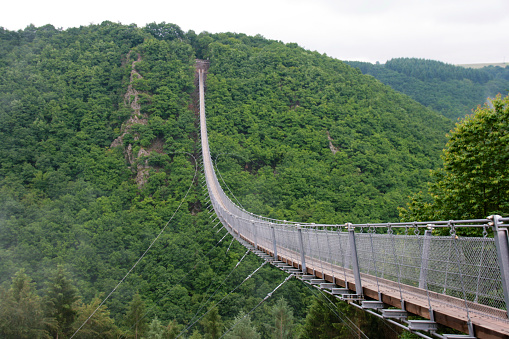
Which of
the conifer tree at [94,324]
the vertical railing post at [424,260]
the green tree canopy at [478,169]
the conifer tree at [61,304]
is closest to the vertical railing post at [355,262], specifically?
the vertical railing post at [424,260]

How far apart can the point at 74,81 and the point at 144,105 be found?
990cm

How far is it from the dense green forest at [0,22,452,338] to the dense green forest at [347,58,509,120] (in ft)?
88.6

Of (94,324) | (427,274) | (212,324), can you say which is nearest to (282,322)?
(212,324)

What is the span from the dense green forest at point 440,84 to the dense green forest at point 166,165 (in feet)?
88.6

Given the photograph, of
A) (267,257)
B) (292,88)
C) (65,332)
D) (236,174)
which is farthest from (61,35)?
(267,257)

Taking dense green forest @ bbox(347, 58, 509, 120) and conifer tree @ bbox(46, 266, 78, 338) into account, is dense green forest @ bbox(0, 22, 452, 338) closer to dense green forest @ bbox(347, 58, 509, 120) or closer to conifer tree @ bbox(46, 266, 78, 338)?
conifer tree @ bbox(46, 266, 78, 338)

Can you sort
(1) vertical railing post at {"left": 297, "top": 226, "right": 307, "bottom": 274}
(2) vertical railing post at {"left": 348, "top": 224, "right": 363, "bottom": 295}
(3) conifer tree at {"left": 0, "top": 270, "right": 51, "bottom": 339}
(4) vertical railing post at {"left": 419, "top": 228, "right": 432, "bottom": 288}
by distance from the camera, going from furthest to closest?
(3) conifer tree at {"left": 0, "top": 270, "right": 51, "bottom": 339}, (1) vertical railing post at {"left": 297, "top": 226, "right": 307, "bottom": 274}, (2) vertical railing post at {"left": 348, "top": 224, "right": 363, "bottom": 295}, (4) vertical railing post at {"left": 419, "top": 228, "right": 432, "bottom": 288}

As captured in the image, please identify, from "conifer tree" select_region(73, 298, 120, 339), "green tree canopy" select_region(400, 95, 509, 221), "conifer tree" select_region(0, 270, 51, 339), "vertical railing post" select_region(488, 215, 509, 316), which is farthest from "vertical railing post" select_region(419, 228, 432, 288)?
"conifer tree" select_region(73, 298, 120, 339)

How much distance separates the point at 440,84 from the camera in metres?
81.8

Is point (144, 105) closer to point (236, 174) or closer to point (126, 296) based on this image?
point (236, 174)

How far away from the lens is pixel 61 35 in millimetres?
53438

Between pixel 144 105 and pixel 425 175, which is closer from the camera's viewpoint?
pixel 425 175

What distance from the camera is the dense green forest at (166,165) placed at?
2464 centimetres

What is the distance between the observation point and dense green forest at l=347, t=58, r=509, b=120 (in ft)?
240
